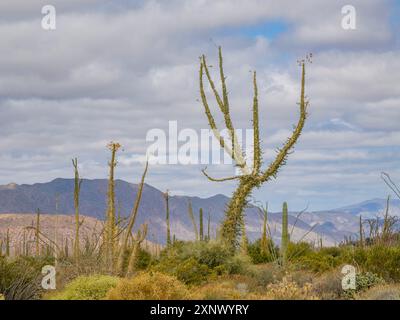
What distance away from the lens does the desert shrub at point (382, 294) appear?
1316 centimetres

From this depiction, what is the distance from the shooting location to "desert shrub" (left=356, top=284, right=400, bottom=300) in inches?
518

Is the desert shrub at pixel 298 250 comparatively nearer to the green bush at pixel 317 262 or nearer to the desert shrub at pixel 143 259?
the green bush at pixel 317 262

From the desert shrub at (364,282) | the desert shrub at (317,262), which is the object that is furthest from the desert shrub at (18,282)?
the desert shrub at (317,262)

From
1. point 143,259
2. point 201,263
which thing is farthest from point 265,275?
point 143,259

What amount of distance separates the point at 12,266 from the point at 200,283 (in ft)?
13.3

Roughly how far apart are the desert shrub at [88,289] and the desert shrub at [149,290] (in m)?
2.07

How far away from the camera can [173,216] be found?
19212 cm

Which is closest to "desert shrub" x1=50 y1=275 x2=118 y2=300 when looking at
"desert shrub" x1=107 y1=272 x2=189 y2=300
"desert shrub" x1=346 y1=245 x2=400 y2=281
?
"desert shrub" x1=107 y1=272 x2=189 y2=300

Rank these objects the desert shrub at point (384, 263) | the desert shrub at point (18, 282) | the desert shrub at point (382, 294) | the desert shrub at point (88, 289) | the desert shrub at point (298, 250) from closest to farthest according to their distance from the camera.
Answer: the desert shrub at point (382, 294), the desert shrub at point (88, 289), the desert shrub at point (18, 282), the desert shrub at point (384, 263), the desert shrub at point (298, 250)

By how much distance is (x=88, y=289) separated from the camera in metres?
14.0

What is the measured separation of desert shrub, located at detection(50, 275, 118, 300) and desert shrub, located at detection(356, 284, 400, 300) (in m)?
4.76

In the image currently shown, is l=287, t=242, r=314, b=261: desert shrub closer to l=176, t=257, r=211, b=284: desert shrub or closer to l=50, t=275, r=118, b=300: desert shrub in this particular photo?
l=176, t=257, r=211, b=284: desert shrub

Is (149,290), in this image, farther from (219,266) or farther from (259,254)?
(259,254)
